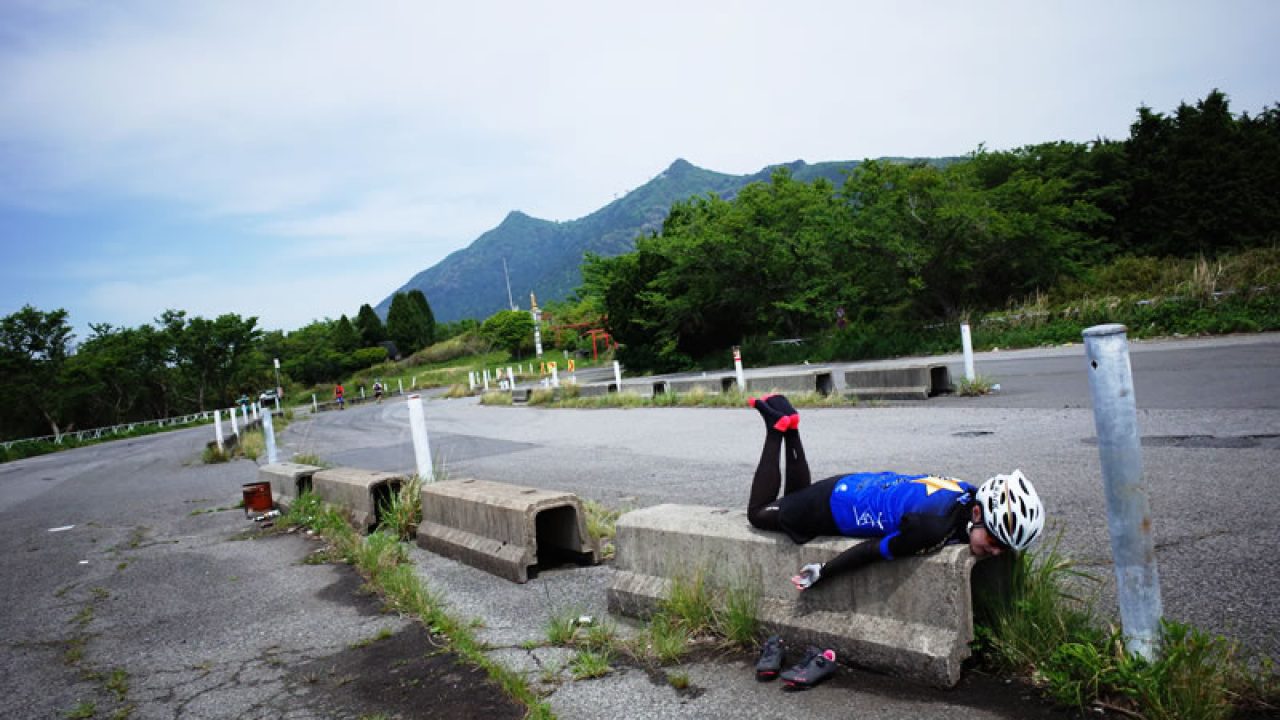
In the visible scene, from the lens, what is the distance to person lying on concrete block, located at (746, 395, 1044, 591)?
3.23m

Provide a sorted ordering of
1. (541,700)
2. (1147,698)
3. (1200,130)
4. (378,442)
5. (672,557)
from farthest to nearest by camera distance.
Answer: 1. (1200,130)
2. (378,442)
3. (672,557)
4. (541,700)
5. (1147,698)

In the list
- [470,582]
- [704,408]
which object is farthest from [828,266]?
[470,582]

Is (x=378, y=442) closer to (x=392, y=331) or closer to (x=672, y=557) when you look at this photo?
(x=672, y=557)

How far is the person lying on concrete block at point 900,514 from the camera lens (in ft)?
10.6

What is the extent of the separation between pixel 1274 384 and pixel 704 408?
10.1 m

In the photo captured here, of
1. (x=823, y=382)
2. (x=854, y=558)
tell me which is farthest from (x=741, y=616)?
(x=823, y=382)

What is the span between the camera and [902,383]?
14281 mm

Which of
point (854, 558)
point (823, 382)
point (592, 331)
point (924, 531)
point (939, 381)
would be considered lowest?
point (939, 381)

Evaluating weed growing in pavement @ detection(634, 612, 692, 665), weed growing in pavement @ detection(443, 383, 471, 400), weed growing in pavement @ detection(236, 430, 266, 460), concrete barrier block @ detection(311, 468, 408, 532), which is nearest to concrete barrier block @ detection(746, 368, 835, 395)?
concrete barrier block @ detection(311, 468, 408, 532)

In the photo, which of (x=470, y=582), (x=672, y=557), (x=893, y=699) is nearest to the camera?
(x=893, y=699)

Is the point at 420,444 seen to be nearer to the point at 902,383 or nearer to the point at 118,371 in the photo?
the point at 902,383

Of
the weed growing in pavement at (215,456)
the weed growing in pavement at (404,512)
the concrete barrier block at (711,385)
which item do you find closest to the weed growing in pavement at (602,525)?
the weed growing in pavement at (404,512)

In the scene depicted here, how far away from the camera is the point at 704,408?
17484 millimetres

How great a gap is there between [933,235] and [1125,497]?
25.7 metres
